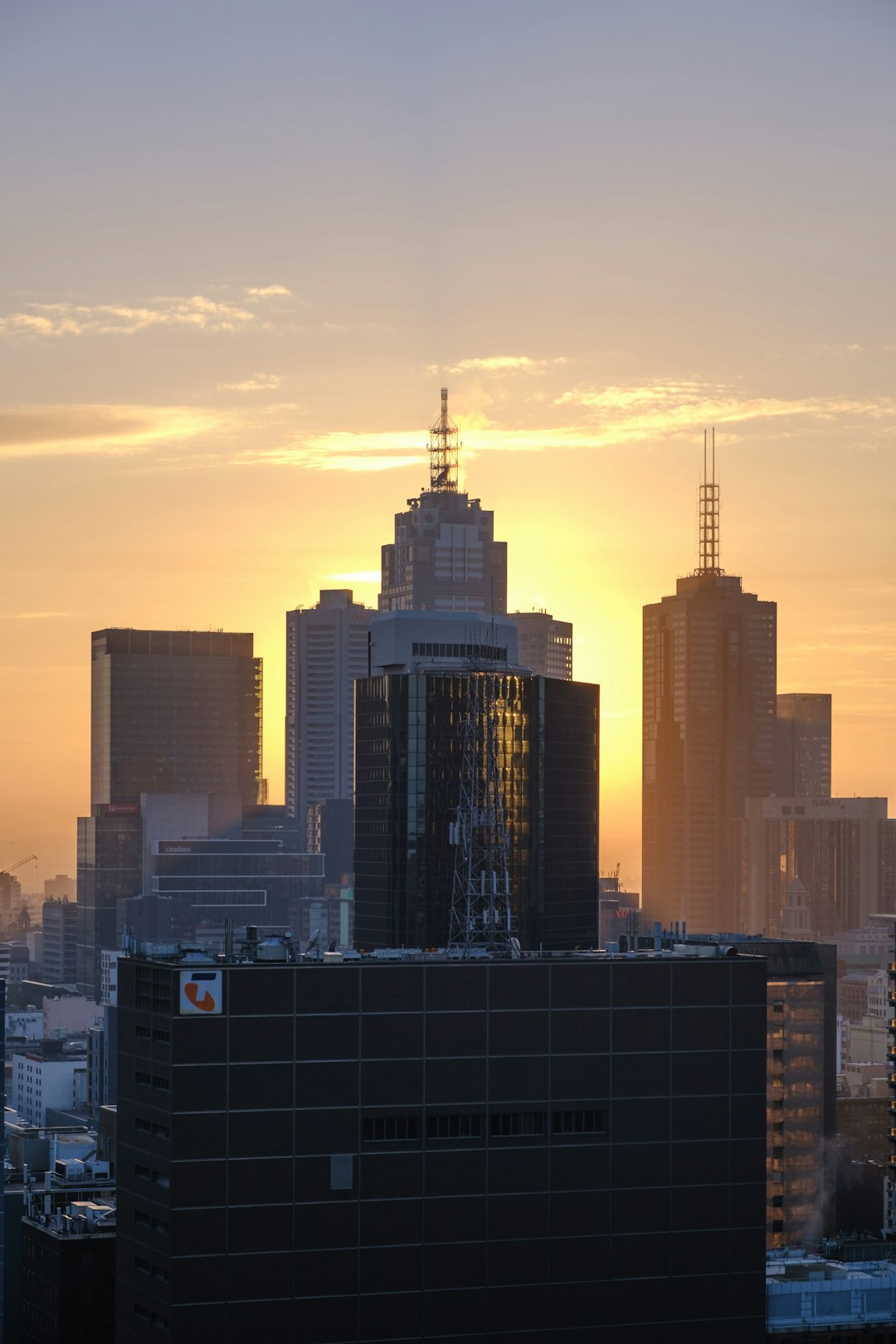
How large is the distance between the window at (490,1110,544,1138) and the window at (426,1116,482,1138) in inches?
33.6

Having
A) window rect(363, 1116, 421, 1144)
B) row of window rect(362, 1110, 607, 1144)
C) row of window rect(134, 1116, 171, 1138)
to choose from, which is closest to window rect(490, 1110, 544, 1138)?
row of window rect(362, 1110, 607, 1144)

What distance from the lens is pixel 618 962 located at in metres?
126

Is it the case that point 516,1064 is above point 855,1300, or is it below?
above

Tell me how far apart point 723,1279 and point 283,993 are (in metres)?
29.6

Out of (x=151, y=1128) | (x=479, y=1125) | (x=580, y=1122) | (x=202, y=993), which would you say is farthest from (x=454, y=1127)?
(x=151, y=1128)

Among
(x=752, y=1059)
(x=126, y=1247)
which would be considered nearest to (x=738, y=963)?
(x=752, y=1059)

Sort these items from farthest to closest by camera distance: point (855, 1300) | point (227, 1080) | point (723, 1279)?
1. point (855, 1300)
2. point (723, 1279)
3. point (227, 1080)

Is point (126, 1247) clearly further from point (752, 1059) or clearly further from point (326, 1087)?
point (752, 1059)

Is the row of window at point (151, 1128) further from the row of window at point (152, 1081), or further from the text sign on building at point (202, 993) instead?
the text sign on building at point (202, 993)

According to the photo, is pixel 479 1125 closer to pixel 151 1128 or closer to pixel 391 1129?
pixel 391 1129

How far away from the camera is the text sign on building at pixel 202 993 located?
120m

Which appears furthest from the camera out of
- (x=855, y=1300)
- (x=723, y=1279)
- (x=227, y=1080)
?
(x=855, y=1300)

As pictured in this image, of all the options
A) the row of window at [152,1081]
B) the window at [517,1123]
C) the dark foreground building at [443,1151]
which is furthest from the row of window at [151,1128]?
the window at [517,1123]

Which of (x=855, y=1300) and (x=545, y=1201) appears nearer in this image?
(x=545, y=1201)
